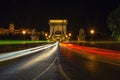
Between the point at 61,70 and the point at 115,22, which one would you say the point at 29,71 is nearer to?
the point at 61,70

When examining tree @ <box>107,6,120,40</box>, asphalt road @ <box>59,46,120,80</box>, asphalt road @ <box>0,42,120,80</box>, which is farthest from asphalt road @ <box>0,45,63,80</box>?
tree @ <box>107,6,120,40</box>

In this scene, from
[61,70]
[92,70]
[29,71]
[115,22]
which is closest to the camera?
[29,71]

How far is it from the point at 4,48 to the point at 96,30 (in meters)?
78.1

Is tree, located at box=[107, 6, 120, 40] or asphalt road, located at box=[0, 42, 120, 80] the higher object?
tree, located at box=[107, 6, 120, 40]

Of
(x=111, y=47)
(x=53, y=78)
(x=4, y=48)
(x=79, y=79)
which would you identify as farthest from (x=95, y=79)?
(x=111, y=47)

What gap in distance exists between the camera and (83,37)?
352 feet

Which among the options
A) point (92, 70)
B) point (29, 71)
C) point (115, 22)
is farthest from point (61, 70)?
point (115, 22)

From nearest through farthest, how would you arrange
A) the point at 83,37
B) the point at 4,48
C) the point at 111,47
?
1. the point at 4,48
2. the point at 111,47
3. the point at 83,37

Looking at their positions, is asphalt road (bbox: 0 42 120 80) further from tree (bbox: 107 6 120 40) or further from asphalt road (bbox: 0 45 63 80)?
tree (bbox: 107 6 120 40)

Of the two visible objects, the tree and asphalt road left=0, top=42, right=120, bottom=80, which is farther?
the tree

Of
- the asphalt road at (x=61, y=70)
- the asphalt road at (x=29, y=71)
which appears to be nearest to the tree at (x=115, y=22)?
the asphalt road at (x=61, y=70)

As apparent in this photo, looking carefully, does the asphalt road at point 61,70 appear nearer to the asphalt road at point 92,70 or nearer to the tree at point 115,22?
the asphalt road at point 92,70

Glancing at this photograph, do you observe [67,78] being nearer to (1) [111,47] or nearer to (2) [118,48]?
(2) [118,48]

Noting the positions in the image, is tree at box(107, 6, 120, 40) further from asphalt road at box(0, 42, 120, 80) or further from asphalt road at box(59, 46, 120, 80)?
asphalt road at box(59, 46, 120, 80)
